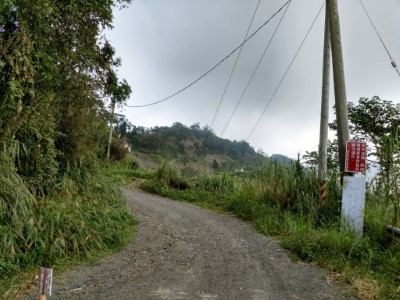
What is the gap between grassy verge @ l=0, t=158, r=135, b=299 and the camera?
4.68 meters

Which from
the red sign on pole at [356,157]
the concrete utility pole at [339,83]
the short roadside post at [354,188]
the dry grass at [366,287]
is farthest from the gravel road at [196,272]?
the concrete utility pole at [339,83]

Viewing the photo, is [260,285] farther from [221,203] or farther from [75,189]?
[221,203]

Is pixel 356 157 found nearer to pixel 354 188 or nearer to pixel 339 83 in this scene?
pixel 354 188

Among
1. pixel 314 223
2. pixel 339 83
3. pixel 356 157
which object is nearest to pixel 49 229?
pixel 314 223

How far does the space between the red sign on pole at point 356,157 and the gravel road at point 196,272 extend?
2260mm

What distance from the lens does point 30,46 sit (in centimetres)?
550

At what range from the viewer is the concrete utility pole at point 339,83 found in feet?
26.0

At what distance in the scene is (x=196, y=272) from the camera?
17.3ft

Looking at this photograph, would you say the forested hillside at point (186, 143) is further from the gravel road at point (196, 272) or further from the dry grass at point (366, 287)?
the dry grass at point (366, 287)

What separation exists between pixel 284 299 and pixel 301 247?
2264 mm

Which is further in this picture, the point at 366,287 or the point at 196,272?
the point at 196,272

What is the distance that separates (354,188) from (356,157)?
25.5 inches

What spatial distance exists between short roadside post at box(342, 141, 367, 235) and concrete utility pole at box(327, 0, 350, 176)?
0.83 feet

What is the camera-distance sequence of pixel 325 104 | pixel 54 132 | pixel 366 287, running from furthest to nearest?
1. pixel 325 104
2. pixel 54 132
3. pixel 366 287
